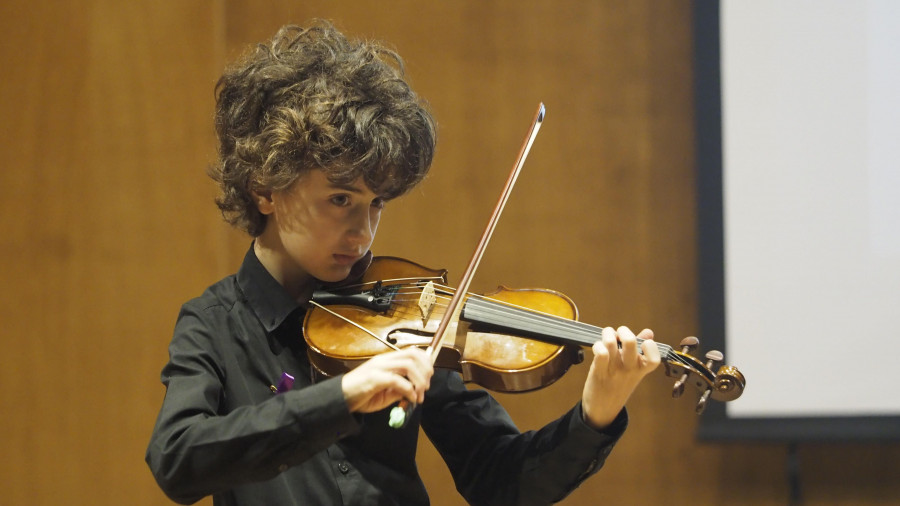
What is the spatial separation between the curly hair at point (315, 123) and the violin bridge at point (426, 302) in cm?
14

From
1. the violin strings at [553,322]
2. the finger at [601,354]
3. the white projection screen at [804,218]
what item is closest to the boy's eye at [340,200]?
the violin strings at [553,322]

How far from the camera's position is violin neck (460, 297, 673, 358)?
1056mm

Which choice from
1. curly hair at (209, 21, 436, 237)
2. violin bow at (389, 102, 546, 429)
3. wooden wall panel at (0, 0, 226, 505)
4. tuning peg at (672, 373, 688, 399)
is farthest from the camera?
wooden wall panel at (0, 0, 226, 505)

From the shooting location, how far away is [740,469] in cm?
192

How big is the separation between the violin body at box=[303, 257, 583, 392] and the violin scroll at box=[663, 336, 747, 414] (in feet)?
0.40

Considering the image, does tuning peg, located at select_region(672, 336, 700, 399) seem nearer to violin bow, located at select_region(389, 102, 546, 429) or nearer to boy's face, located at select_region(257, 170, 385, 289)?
violin bow, located at select_region(389, 102, 546, 429)

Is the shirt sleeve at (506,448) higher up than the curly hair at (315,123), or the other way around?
the curly hair at (315,123)

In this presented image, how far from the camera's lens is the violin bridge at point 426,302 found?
1.13 metres

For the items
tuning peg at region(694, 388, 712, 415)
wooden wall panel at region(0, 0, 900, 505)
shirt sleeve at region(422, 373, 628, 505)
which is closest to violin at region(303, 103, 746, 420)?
tuning peg at region(694, 388, 712, 415)

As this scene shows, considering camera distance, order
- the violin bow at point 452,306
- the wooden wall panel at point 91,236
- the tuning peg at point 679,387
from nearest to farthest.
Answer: the violin bow at point 452,306, the tuning peg at point 679,387, the wooden wall panel at point 91,236

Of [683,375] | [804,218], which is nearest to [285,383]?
[683,375]

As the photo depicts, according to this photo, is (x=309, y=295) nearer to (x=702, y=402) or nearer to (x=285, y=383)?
(x=285, y=383)

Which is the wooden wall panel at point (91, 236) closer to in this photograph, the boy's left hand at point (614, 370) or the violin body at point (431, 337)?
the violin body at point (431, 337)

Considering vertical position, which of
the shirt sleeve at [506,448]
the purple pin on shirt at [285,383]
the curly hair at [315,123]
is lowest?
the shirt sleeve at [506,448]
